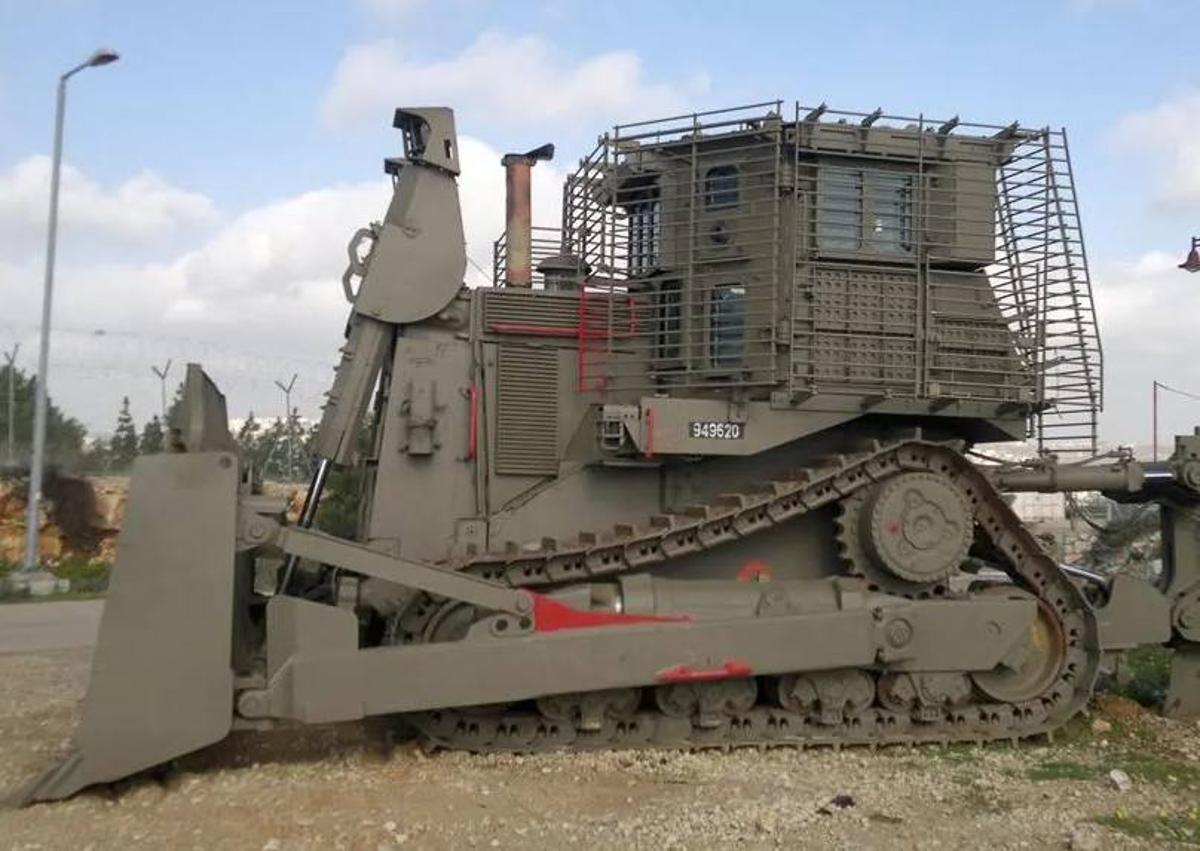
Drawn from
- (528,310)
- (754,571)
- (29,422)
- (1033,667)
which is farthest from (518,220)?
(29,422)

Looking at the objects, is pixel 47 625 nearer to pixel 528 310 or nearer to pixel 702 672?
pixel 528 310

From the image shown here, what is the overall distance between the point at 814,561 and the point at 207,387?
16.5 ft

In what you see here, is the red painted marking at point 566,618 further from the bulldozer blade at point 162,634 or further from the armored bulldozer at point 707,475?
the bulldozer blade at point 162,634

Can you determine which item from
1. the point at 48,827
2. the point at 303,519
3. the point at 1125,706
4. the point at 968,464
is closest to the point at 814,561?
the point at 968,464

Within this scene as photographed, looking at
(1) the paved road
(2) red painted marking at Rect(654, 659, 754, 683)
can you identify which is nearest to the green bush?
(1) the paved road

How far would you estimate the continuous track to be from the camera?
28.0 ft

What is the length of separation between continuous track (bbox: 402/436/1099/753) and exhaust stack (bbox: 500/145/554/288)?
111 inches

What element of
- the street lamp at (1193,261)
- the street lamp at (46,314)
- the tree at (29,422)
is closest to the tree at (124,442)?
the tree at (29,422)

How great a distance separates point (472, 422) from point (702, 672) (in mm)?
2894

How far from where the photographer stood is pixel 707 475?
9.73 meters

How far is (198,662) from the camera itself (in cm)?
771

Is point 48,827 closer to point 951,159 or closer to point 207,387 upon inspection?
point 207,387

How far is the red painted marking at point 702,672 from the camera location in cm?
826

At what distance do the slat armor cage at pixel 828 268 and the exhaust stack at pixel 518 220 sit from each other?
0.71 meters
